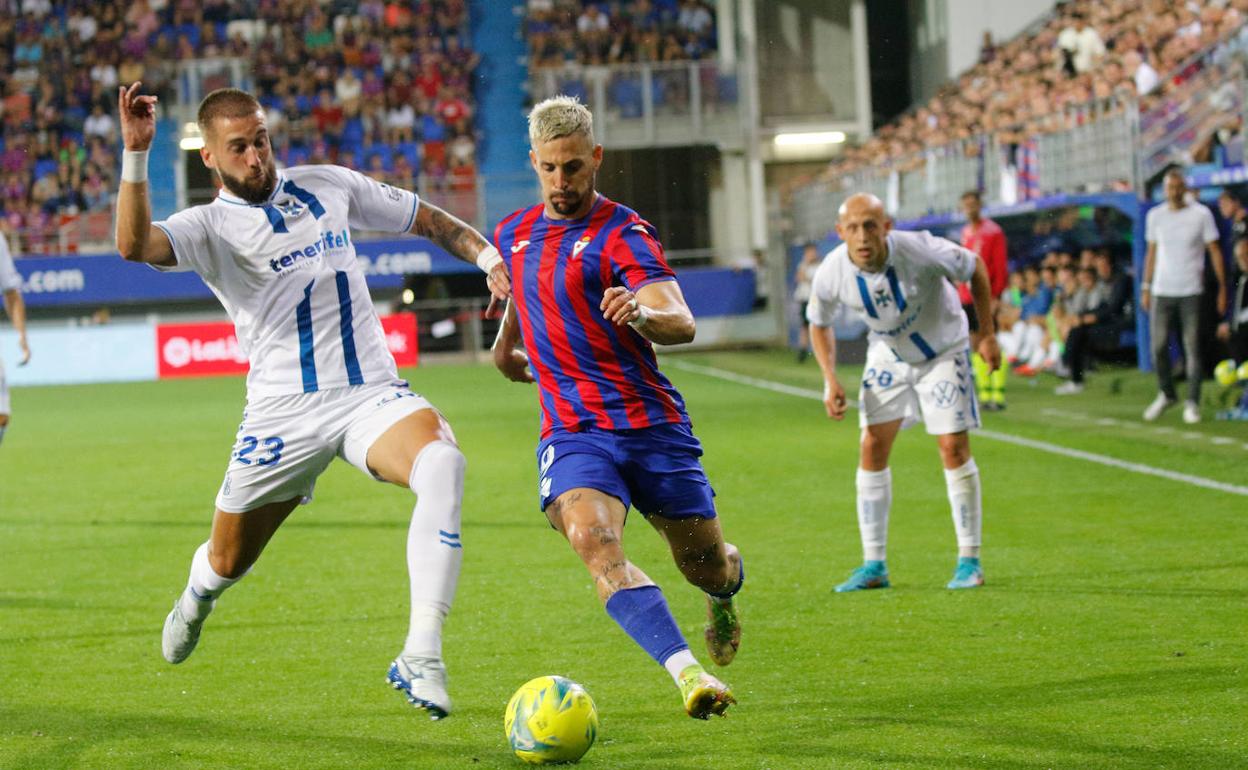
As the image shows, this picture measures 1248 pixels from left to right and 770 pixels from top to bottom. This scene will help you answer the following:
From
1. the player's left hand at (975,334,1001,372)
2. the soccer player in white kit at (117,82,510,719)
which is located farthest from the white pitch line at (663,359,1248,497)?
the soccer player in white kit at (117,82,510,719)

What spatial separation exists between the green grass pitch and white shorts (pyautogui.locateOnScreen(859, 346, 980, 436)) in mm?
762

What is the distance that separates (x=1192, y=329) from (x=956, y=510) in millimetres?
7462

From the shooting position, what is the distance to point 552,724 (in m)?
4.67

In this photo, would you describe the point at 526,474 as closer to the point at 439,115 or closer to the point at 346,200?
the point at 346,200

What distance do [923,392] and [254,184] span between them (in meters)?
3.49

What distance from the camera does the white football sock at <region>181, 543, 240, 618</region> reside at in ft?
18.7

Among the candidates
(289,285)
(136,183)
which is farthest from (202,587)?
(136,183)

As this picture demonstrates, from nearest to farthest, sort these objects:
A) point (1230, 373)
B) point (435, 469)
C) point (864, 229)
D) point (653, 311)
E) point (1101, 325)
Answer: point (653, 311)
point (435, 469)
point (864, 229)
point (1230, 373)
point (1101, 325)

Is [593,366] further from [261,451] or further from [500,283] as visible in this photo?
[261,451]

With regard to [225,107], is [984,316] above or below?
below

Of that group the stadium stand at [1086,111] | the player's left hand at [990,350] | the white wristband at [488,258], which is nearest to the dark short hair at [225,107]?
the white wristband at [488,258]

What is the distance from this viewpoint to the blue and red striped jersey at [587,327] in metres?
5.09

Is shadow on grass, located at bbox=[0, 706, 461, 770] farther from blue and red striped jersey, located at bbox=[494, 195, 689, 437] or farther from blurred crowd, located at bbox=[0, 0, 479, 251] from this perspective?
blurred crowd, located at bbox=[0, 0, 479, 251]

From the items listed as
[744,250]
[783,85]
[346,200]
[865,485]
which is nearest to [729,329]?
[744,250]
